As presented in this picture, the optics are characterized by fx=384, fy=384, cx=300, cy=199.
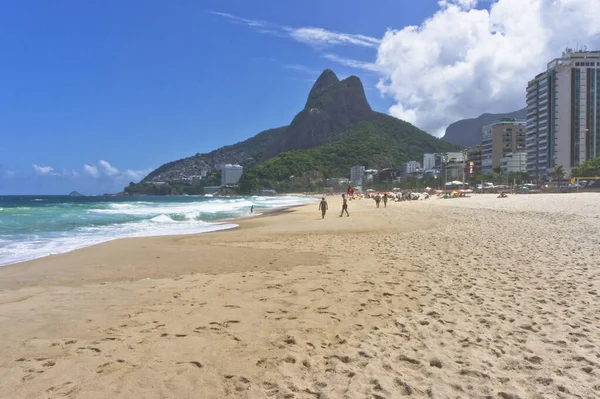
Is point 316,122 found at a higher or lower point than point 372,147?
higher

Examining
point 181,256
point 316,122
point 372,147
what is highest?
point 316,122

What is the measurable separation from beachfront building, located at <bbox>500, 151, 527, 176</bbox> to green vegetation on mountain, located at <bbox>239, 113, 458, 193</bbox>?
181ft

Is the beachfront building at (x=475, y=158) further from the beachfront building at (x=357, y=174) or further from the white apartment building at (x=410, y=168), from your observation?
the beachfront building at (x=357, y=174)

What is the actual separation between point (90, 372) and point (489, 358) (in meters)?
3.53

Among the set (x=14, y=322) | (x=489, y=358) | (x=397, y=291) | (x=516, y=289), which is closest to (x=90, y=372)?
(x=14, y=322)

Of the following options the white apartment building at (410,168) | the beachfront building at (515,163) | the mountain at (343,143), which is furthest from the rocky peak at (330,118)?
the beachfront building at (515,163)

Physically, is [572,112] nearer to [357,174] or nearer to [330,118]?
[357,174]

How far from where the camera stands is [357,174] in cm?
15462

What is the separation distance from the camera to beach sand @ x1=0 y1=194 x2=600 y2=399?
3102 mm

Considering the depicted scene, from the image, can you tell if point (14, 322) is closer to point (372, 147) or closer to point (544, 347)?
point (544, 347)

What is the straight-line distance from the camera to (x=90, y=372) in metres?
3.37

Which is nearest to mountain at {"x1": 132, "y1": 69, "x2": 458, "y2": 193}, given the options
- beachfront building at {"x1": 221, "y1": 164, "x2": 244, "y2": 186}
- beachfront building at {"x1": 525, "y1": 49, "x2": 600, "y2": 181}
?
beachfront building at {"x1": 221, "y1": 164, "x2": 244, "y2": 186}

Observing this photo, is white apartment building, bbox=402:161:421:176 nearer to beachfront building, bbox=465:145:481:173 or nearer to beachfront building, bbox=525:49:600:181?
beachfront building, bbox=465:145:481:173

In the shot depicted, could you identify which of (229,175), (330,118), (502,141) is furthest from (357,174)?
(229,175)
